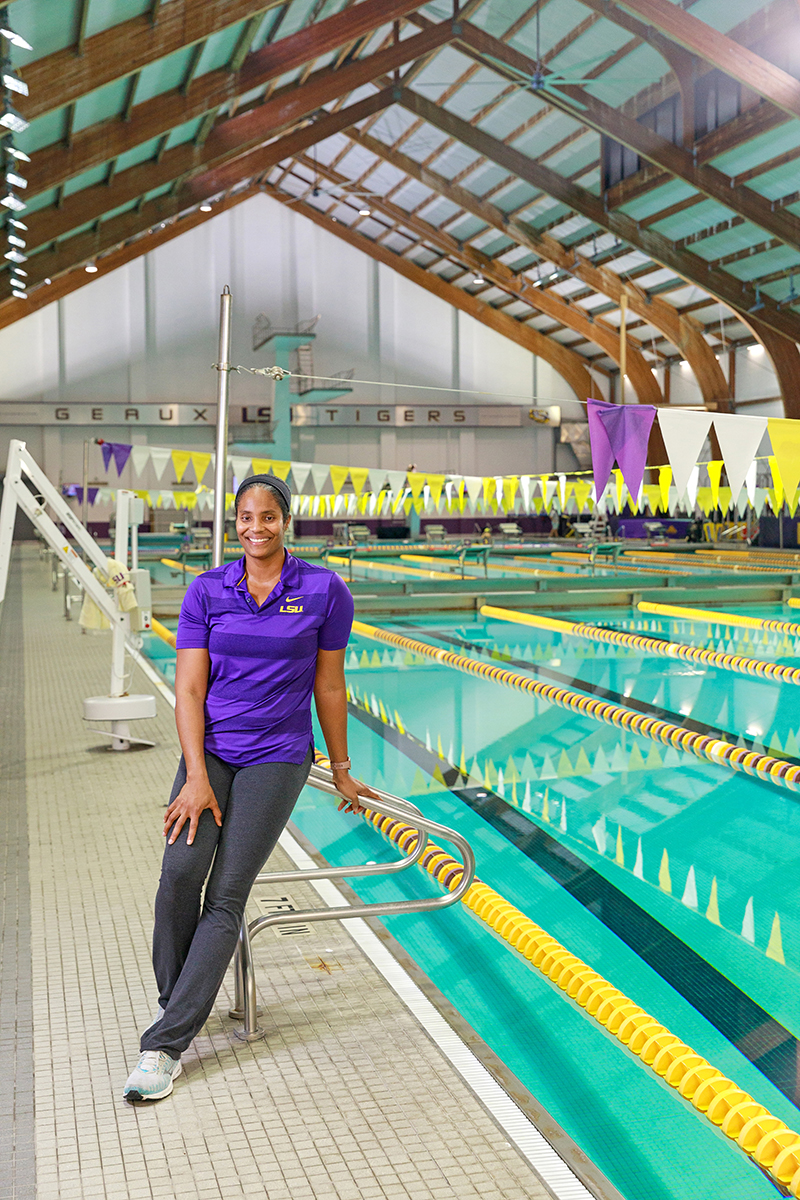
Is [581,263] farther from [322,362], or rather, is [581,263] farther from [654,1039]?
[654,1039]

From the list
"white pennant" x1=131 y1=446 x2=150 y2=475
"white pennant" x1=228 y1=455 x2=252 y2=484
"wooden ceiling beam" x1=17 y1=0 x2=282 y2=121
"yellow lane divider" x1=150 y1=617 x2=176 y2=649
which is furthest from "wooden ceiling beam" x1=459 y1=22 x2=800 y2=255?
"yellow lane divider" x1=150 y1=617 x2=176 y2=649

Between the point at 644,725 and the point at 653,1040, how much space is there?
4.11m

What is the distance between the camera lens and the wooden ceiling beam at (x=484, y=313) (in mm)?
31500

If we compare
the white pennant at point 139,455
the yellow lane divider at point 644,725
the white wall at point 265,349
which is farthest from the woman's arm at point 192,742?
the white wall at point 265,349

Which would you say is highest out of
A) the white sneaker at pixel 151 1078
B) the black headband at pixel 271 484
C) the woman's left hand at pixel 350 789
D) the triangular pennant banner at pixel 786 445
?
the triangular pennant banner at pixel 786 445

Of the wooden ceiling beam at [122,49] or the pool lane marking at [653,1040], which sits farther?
the wooden ceiling beam at [122,49]

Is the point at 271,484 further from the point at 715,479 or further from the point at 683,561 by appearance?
the point at 683,561

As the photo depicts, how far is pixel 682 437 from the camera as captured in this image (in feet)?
23.7

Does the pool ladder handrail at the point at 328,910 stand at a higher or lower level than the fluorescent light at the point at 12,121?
lower

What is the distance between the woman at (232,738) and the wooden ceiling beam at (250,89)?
38.8ft

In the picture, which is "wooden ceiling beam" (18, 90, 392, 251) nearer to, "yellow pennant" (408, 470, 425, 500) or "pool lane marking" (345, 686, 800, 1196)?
"yellow pennant" (408, 470, 425, 500)

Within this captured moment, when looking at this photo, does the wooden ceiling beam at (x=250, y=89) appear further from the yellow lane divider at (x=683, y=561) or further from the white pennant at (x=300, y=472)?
the yellow lane divider at (x=683, y=561)

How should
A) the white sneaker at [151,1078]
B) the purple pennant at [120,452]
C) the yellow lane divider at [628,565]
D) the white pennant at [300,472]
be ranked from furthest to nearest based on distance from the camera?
the yellow lane divider at [628,565]
the white pennant at [300,472]
the purple pennant at [120,452]
the white sneaker at [151,1078]

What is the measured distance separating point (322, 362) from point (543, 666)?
24.2m
